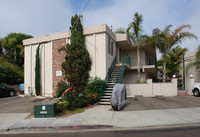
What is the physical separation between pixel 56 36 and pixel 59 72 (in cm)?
345

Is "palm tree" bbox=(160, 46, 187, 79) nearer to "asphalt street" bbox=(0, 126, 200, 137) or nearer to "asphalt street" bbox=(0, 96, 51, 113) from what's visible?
"asphalt street" bbox=(0, 126, 200, 137)

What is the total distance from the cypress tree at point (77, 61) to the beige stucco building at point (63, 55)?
573mm

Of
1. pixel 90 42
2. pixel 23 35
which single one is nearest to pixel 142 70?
pixel 90 42

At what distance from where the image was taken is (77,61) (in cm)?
1328

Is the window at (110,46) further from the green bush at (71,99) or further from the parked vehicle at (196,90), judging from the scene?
the parked vehicle at (196,90)

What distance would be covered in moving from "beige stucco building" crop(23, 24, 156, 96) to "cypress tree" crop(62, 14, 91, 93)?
57cm

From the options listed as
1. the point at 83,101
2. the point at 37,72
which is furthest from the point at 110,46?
the point at 37,72

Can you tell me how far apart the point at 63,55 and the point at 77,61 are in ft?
7.97

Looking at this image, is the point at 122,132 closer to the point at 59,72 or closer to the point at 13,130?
the point at 13,130

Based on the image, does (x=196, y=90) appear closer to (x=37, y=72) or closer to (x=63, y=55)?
(x=63, y=55)

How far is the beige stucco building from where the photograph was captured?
13742mm

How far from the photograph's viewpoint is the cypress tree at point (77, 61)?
43.6 ft

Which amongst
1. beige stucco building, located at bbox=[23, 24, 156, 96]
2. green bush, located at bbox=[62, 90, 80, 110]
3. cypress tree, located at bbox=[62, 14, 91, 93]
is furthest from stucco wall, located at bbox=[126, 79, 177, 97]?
green bush, located at bbox=[62, 90, 80, 110]

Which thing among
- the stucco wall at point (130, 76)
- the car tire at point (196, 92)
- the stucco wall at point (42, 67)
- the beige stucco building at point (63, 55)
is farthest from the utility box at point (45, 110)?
the car tire at point (196, 92)
